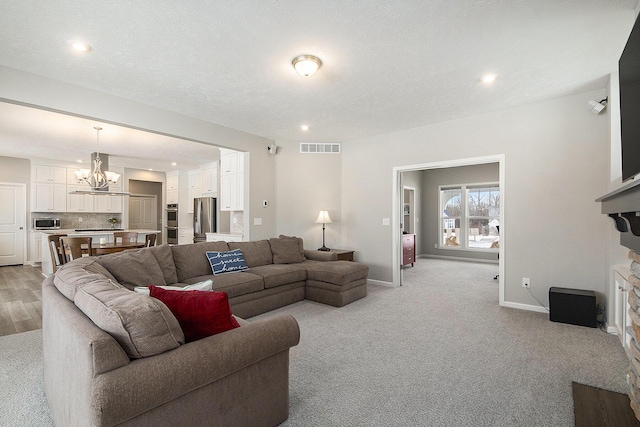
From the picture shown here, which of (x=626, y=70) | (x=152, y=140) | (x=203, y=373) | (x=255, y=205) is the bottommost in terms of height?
(x=203, y=373)

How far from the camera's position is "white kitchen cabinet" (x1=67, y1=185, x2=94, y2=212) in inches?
316

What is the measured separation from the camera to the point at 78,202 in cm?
814

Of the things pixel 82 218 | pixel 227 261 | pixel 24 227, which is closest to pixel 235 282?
pixel 227 261

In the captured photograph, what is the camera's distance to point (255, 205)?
547 cm

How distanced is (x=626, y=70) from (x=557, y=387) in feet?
7.01

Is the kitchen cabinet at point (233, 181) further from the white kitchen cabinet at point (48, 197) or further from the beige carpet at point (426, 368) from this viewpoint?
the white kitchen cabinet at point (48, 197)

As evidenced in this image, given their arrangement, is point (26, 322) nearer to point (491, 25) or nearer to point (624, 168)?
point (491, 25)

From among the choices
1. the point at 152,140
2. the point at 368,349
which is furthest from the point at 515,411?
the point at 152,140

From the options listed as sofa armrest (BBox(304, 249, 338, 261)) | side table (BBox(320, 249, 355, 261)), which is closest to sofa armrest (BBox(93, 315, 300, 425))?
sofa armrest (BBox(304, 249, 338, 261))

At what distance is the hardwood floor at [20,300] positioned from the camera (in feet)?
11.5

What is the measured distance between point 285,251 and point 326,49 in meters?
3.04

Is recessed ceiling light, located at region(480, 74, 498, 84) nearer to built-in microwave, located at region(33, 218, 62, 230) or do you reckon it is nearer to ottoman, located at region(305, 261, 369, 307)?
ottoman, located at region(305, 261, 369, 307)

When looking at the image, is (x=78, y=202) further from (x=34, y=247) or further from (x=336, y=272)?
(x=336, y=272)

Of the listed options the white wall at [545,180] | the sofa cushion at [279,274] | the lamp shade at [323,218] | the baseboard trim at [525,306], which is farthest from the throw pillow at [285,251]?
the baseboard trim at [525,306]
